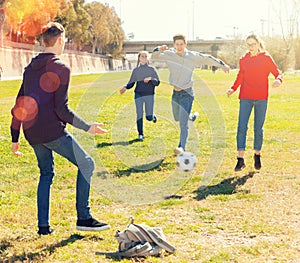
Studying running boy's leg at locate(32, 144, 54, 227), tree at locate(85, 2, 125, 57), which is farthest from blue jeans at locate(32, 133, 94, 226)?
tree at locate(85, 2, 125, 57)

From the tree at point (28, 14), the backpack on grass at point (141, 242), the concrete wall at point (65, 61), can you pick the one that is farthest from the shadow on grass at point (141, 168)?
the tree at point (28, 14)

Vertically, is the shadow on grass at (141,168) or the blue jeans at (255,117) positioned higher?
the blue jeans at (255,117)

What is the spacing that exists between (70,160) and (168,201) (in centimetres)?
206

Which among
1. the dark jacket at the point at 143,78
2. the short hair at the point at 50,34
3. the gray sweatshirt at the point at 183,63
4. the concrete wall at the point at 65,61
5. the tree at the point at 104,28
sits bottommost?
the concrete wall at the point at 65,61

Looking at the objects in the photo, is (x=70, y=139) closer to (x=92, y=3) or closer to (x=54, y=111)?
(x=54, y=111)

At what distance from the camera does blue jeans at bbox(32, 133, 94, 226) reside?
5.41m

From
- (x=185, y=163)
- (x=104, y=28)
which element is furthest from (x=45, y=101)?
(x=104, y=28)

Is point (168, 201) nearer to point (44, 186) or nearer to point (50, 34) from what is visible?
point (44, 186)

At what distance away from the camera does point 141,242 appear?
16.9 ft

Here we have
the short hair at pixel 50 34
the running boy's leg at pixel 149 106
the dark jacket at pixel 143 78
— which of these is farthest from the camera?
the running boy's leg at pixel 149 106

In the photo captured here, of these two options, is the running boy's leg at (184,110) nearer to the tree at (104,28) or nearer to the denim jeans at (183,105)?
the denim jeans at (183,105)

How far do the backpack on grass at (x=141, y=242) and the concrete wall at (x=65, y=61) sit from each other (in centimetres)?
4621

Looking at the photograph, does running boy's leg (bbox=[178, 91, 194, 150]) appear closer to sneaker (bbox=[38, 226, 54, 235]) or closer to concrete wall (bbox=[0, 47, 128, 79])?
sneaker (bbox=[38, 226, 54, 235])

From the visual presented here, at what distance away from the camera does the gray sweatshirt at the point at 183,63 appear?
9422 millimetres
